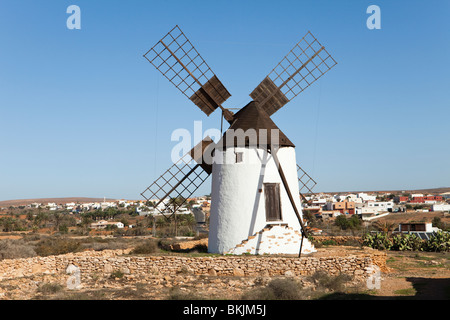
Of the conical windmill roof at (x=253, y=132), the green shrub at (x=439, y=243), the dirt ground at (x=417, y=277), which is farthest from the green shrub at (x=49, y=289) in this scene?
the green shrub at (x=439, y=243)

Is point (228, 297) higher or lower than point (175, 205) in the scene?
lower

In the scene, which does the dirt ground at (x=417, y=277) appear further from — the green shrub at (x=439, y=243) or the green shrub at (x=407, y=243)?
the green shrub at (x=407, y=243)

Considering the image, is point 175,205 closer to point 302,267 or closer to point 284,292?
point 302,267

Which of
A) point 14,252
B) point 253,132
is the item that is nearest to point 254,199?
point 253,132

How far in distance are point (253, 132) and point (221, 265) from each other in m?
5.04

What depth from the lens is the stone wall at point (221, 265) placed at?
12.9m

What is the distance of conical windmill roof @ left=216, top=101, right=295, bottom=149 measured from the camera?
50.6 ft

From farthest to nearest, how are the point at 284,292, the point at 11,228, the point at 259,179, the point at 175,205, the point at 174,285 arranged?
the point at 11,228, the point at 175,205, the point at 259,179, the point at 174,285, the point at 284,292

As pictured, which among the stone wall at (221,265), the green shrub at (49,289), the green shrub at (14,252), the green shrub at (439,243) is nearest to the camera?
the green shrub at (49,289)

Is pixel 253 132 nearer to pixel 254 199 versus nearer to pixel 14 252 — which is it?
pixel 254 199

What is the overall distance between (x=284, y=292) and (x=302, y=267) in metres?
3.02

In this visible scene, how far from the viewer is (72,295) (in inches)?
419

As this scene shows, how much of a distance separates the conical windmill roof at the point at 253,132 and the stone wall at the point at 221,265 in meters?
4.13
